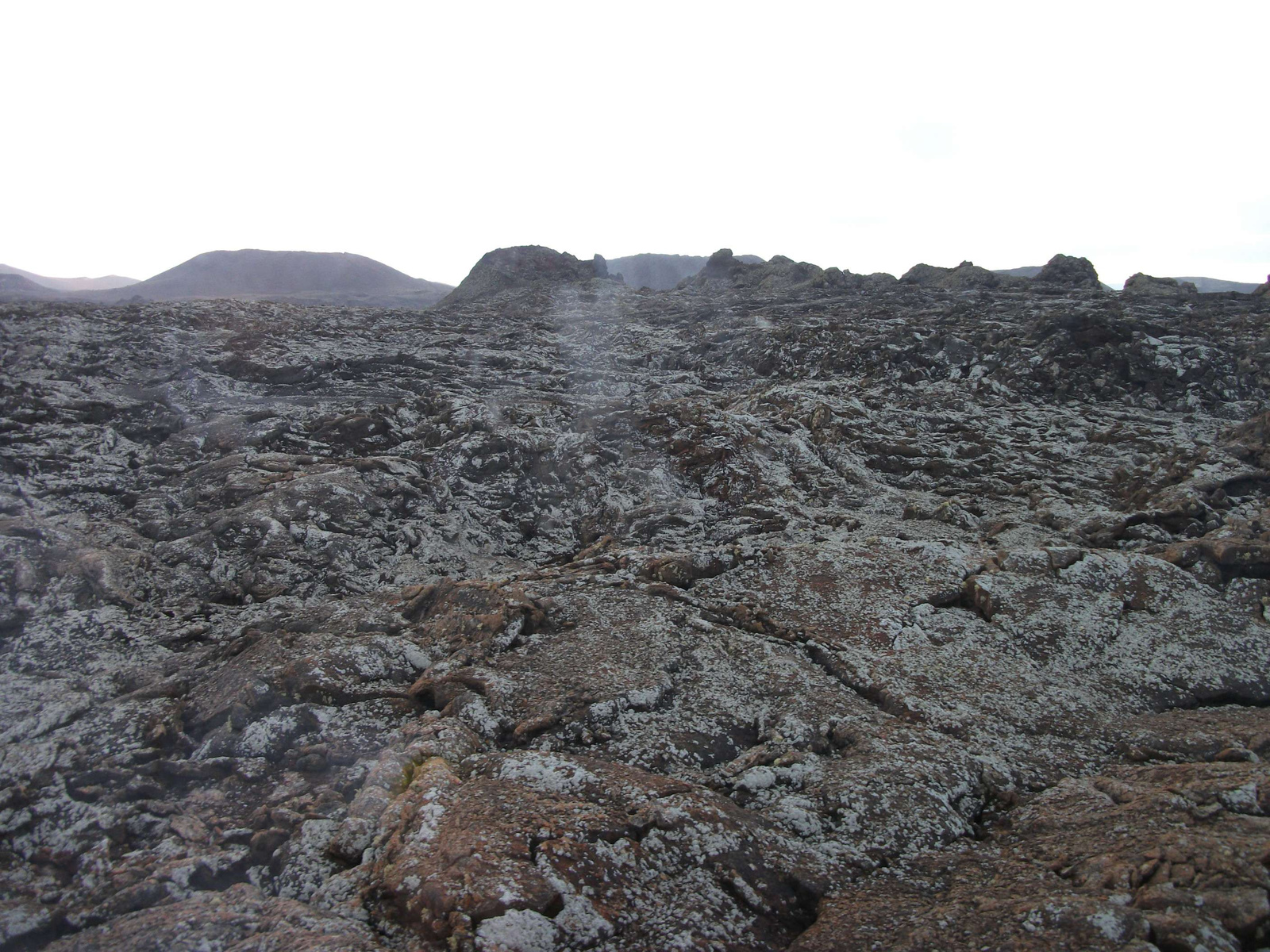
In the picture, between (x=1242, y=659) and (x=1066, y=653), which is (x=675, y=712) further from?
(x=1242, y=659)

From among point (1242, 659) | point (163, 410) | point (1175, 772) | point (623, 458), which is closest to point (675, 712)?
point (1175, 772)

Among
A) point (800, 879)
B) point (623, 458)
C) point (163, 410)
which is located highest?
point (163, 410)

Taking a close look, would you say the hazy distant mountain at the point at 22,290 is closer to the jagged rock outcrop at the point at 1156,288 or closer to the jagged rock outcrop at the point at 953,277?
the jagged rock outcrop at the point at 953,277

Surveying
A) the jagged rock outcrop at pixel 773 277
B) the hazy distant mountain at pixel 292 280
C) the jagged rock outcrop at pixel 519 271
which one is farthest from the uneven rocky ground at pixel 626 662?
the hazy distant mountain at pixel 292 280

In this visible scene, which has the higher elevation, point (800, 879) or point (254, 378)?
point (254, 378)

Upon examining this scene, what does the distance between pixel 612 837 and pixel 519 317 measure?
2641cm

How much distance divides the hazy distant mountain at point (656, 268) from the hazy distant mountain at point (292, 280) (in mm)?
18960

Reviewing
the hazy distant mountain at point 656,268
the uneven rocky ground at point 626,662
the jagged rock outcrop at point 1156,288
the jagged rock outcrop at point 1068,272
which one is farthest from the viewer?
the hazy distant mountain at point 656,268

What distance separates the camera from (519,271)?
39375 millimetres

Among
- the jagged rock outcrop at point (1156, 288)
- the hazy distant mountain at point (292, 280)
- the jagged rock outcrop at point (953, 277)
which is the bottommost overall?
the jagged rock outcrop at point (1156, 288)

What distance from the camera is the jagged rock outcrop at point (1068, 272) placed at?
30078 millimetres

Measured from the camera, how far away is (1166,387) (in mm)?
17109

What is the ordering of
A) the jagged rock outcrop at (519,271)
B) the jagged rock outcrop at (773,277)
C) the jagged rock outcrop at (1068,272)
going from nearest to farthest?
1. the jagged rock outcrop at (1068,272)
2. the jagged rock outcrop at (773,277)
3. the jagged rock outcrop at (519,271)

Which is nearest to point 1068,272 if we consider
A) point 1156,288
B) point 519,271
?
point 1156,288
